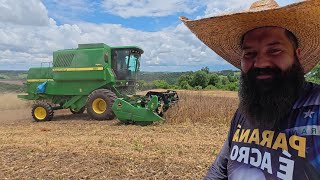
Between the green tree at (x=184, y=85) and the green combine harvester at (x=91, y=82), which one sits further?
the green tree at (x=184, y=85)

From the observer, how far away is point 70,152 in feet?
20.4

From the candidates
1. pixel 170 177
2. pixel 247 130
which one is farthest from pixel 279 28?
pixel 170 177

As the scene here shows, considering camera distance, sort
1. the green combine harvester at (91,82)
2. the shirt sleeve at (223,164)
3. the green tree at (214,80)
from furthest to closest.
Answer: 1. the green tree at (214,80)
2. the green combine harvester at (91,82)
3. the shirt sleeve at (223,164)

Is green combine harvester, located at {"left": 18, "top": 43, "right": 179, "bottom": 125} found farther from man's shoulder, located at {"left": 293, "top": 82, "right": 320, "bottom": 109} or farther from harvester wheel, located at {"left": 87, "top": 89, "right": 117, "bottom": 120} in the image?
man's shoulder, located at {"left": 293, "top": 82, "right": 320, "bottom": 109}

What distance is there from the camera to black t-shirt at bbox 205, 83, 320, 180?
4.49 feet

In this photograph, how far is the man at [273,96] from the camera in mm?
1415

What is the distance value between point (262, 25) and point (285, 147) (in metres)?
0.59

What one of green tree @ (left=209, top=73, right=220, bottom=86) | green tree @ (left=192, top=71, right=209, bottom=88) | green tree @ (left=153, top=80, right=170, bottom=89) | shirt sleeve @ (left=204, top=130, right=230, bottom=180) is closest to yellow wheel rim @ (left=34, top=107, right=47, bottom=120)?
shirt sleeve @ (left=204, top=130, right=230, bottom=180)

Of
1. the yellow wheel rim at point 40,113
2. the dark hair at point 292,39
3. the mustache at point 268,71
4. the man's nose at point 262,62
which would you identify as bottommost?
the yellow wheel rim at point 40,113

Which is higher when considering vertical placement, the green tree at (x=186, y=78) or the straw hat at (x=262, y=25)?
the straw hat at (x=262, y=25)

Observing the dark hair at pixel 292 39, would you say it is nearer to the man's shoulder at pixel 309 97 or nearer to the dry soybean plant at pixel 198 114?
the man's shoulder at pixel 309 97

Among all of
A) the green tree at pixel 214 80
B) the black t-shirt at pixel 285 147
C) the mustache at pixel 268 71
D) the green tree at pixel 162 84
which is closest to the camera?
the black t-shirt at pixel 285 147

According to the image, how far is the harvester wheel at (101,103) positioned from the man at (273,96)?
384 inches

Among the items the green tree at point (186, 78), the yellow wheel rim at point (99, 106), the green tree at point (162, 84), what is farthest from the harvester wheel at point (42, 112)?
the green tree at point (186, 78)
